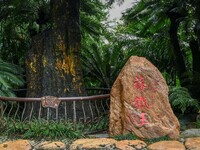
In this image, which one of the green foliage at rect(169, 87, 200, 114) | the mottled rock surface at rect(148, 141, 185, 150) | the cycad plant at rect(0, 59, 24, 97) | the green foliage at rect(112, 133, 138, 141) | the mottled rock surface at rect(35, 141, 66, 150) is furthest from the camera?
the cycad plant at rect(0, 59, 24, 97)

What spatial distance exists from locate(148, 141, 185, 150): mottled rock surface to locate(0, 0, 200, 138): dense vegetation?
148 cm

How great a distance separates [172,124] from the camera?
3539mm

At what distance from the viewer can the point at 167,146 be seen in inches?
125

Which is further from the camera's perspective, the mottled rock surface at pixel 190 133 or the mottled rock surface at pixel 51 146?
the mottled rock surface at pixel 190 133

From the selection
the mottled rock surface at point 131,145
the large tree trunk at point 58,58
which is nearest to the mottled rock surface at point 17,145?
the mottled rock surface at point 131,145

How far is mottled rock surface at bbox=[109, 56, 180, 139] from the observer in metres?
3.45

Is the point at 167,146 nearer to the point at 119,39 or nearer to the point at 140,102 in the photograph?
the point at 140,102

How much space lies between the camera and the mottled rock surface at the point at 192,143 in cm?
321

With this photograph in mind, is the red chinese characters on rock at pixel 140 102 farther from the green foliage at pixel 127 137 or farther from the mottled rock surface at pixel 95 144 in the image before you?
the mottled rock surface at pixel 95 144

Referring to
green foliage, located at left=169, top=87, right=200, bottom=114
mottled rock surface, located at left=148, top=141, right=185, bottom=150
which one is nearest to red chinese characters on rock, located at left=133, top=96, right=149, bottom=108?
mottled rock surface, located at left=148, top=141, right=185, bottom=150

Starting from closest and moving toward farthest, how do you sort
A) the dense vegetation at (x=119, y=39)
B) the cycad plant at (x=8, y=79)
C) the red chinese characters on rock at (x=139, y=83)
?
the red chinese characters on rock at (x=139, y=83)
the cycad plant at (x=8, y=79)
the dense vegetation at (x=119, y=39)

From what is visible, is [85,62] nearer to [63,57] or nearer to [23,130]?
[63,57]

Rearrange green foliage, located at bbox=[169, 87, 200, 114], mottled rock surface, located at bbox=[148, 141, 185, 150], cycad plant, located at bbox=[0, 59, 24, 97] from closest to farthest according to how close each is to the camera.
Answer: mottled rock surface, located at bbox=[148, 141, 185, 150] → green foliage, located at bbox=[169, 87, 200, 114] → cycad plant, located at bbox=[0, 59, 24, 97]

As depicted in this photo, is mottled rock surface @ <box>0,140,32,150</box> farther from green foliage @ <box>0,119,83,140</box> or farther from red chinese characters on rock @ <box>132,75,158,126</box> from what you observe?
red chinese characters on rock @ <box>132,75,158,126</box>
